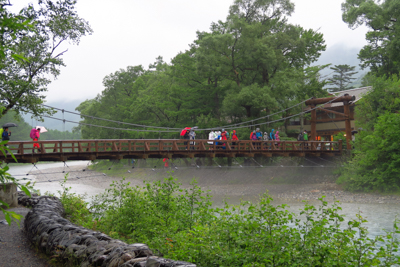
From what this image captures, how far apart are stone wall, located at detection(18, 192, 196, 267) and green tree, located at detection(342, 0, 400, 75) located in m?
25.8

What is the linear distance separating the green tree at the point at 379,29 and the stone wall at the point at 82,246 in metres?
25.8

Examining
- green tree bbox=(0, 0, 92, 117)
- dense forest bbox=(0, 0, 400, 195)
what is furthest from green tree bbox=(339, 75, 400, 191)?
green tree bbox=(0, 0, 92, 117)

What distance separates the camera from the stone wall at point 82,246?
388 centimetres

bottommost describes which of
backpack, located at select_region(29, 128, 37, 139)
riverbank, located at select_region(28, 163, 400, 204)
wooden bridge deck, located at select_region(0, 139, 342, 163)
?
riverbank, located at select_region(28, 163, 400, 204)

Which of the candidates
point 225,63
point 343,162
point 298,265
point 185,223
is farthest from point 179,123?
point 298,265

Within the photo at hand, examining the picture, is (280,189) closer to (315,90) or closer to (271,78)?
(271,78)

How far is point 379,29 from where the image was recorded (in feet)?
91.5

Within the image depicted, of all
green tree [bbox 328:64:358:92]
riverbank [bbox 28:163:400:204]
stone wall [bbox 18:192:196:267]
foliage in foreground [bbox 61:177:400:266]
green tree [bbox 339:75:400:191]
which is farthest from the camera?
green tree [bbox 328:64:358:92]

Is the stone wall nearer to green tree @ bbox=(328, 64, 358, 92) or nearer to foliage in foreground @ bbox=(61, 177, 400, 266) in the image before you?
foliage in foreground @ bbox=(61, 177, 400, 266)

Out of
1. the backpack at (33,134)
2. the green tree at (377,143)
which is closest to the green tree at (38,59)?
the backpack at (33,134)

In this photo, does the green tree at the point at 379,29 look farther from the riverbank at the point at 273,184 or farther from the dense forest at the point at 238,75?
the riverbank at the point at 273,184

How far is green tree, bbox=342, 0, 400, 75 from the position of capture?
2573cm

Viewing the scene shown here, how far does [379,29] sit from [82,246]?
2941 cm

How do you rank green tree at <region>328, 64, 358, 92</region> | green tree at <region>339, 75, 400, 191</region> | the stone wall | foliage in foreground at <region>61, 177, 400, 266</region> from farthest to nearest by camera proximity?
green tree at <region>328, 64, 358, 92</region> < green tree at <region>339, 75, 400, 191</region> < foliage in foreground at <region>61, 177, 400, 266</region> < the stone wall
